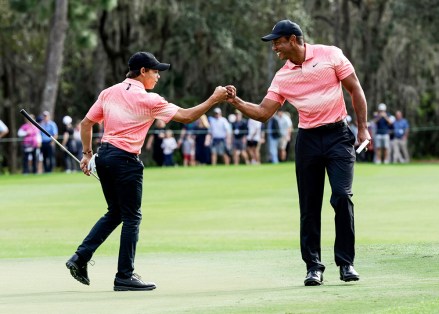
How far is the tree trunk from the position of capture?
4334cm

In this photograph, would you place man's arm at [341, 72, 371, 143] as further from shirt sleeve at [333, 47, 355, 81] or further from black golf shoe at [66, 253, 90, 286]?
black golf shoe at [66, 253, 90, 286]

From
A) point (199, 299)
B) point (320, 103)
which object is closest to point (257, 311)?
point (199, 299)

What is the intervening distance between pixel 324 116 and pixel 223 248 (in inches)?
192

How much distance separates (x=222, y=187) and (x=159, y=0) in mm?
22542

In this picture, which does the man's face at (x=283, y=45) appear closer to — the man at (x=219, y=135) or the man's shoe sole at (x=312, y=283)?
the man's shoe sole at (x=312, y=283)

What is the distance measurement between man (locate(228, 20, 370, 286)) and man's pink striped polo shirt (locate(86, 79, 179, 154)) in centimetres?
99

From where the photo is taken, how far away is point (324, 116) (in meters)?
9.89

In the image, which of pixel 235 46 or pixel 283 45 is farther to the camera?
pixel 235 46

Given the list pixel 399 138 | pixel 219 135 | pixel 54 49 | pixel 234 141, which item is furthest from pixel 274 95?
pixel 54 49

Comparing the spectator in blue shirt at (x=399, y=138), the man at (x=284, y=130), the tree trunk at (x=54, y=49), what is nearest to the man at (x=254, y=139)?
the man at (x=284, y=130)

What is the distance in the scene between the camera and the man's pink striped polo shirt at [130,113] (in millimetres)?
9789

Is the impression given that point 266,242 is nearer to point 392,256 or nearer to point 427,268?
point 392,256

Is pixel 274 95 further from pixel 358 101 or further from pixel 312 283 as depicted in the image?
pixel 312 283

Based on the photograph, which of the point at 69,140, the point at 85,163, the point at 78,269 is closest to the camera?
the point at 78,269
